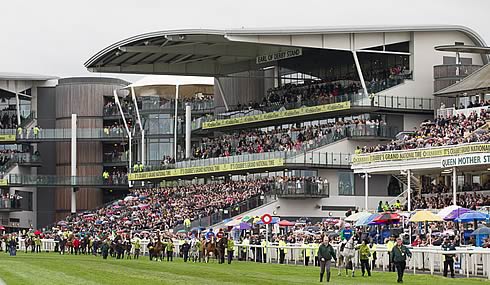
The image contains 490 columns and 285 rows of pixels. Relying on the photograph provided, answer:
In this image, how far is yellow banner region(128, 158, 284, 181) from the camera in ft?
228

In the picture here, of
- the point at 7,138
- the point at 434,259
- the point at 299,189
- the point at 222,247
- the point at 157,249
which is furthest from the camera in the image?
the point at 7,138

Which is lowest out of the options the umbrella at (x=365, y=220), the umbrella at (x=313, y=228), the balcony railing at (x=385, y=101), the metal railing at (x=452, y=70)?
the umbrella at (x=313, y=228)

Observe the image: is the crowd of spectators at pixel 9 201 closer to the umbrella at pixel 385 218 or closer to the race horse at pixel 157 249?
the race horse at pixel 157 249

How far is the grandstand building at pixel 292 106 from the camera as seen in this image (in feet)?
222

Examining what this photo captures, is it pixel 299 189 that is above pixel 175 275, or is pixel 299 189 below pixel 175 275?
above

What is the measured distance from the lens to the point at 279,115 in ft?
243

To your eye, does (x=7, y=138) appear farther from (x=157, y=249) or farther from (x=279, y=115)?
(x=157, y=249)

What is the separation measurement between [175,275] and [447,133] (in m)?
23.9

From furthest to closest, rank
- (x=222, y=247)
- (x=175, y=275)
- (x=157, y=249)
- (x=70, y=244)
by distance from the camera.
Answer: (x=70, y=244)
(x=157, y=249)
(x=222, y=247)
(x=175, y=275)

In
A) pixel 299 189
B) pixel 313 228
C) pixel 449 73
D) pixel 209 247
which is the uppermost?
pixel 449 73

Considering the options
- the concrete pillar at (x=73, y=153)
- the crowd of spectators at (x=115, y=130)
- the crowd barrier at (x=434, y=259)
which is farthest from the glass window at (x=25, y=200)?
the crowd barrier at (x=434, y=259)

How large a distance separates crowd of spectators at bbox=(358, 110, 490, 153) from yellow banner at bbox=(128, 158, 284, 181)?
8.95m

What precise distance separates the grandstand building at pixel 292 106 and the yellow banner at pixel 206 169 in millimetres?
85

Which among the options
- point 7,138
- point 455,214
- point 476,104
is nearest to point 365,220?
point 455,214
